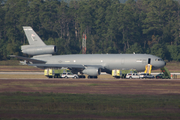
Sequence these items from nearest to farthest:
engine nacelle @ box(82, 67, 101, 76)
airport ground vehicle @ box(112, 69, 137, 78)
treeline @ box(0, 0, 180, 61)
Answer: airport ground vehicle @ box(112, 69, 137, 78) → engine nacelle @ box(82, 67, 101, 76) → treeline @ box(0, 0, 180, 61)

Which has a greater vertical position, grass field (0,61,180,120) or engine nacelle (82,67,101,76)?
engine nacelle (82,67,101,76)

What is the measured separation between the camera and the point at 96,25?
527ft

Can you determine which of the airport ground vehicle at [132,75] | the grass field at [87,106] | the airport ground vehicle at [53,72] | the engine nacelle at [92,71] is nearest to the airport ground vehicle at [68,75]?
the airport ground vehicle at [53,72]

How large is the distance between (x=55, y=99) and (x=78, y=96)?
343 centimetres

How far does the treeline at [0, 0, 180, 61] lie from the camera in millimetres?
146625

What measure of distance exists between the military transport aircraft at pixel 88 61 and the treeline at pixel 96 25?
65.3 meters

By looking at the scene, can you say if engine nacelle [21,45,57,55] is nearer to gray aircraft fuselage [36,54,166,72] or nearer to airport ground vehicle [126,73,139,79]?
gray aircraft fuselage [36,54,166,72]

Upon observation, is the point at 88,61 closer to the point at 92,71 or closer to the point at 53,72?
the point at 92,71

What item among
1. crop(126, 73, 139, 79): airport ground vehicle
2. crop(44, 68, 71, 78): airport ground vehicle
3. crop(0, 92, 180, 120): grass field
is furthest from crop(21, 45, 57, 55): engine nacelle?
crop(0, 92, 180, 120): grass field

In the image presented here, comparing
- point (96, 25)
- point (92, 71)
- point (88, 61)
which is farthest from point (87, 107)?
point (96, 25)

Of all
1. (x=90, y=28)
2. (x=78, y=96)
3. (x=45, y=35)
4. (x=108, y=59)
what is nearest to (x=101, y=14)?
(x=90, y=28)

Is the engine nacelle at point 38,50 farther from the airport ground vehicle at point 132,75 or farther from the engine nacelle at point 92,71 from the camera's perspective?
the airport ground vehicle at point 132,75

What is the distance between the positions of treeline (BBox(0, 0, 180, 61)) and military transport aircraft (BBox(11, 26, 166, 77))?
65.3m

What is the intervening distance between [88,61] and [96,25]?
97.5 metres
